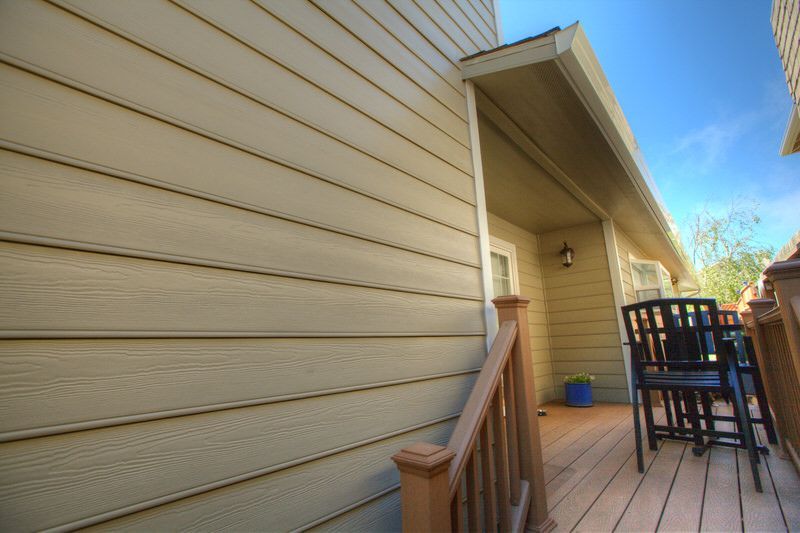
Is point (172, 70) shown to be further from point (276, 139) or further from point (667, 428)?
point (667, 428)

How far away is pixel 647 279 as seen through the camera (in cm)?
650

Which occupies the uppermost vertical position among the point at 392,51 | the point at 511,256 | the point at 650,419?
the point at 392,51

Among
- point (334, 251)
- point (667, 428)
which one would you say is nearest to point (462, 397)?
point (334, 251)

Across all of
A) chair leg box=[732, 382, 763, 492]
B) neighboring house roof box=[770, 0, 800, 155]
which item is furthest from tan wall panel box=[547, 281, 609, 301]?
chair leg box=[732, 382, 763, 492]

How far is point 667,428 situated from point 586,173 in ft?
7.07

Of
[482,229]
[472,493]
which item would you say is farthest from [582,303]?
[472,493]

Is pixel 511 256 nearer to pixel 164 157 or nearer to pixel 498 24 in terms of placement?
pixel 498 24

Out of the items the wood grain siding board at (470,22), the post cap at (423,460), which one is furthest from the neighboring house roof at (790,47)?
the post cap at (423,460)

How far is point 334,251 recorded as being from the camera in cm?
126

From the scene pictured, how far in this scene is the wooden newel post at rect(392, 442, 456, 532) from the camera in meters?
0.95

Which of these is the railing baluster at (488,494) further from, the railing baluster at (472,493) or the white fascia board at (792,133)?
the white fascia board at (792,133)

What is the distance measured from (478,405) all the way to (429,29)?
1906 millimetres

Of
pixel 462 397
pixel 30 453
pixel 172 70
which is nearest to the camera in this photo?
pixel 30 453

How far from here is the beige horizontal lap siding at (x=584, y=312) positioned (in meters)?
4.56
